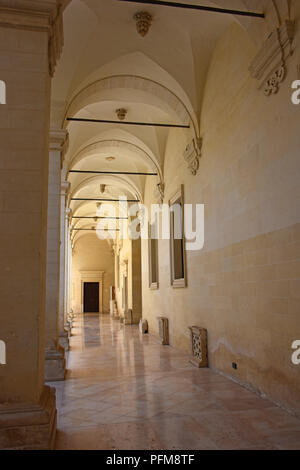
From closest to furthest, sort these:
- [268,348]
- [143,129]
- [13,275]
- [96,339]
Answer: [13,275]
[268,348]
[143,129]
[96,339]

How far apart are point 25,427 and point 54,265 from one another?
4.13 metres

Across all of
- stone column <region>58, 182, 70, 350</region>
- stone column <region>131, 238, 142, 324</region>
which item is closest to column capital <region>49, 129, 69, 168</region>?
stone column <region>58, 182, 70, 350</region>

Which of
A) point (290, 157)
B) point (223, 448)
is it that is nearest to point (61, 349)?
point (223, 448)

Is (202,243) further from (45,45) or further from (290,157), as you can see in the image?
(45,45)

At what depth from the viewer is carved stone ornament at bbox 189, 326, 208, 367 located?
773 cm

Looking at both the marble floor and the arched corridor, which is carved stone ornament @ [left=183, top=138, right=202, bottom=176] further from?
the marble floor

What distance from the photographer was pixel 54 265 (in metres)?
7.04

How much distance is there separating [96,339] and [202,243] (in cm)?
641

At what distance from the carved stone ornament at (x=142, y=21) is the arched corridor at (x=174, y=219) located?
26mm

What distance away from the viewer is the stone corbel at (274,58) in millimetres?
4840

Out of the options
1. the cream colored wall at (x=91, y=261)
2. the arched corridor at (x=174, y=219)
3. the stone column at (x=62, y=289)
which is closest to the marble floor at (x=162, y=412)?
the arched corridor at (x=174, y=219)

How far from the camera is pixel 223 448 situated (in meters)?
3.62

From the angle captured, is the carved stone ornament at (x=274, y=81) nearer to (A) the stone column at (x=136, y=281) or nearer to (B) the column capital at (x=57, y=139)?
(B) the column capital at (x=57, y=139)

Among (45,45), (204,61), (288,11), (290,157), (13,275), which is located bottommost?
(13,275)
